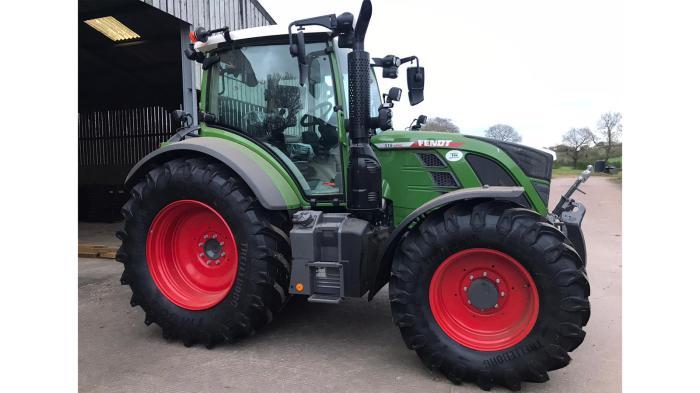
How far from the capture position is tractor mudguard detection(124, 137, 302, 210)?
11.1 feet

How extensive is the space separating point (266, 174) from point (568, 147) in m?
3.50

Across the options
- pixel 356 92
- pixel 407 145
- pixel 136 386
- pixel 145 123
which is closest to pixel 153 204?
pixel 136 386

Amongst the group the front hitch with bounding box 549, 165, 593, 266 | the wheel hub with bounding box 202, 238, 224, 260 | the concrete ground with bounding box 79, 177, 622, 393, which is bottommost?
the concrete ground with bounding box 79, 177, 622, 393

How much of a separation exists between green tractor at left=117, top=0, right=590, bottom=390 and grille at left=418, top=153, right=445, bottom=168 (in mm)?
12

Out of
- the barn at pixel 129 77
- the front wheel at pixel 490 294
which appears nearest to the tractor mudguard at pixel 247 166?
the front wheel at pixel 490 294

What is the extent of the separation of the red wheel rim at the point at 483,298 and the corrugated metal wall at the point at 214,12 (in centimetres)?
550

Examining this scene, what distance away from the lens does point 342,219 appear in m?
3.44

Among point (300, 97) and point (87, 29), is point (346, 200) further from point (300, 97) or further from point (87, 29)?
point (87, 29)

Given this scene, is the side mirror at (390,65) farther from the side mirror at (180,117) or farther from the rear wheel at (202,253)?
the side mirror at (180,117)

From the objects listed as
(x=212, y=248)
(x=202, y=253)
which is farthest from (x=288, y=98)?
(x=202, y=253)

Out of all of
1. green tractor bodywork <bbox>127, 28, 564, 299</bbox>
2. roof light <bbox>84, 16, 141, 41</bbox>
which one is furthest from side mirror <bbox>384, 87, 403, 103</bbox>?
roof light <bbox>84, 16, 141, 41</bbox>

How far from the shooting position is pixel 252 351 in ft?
11.3

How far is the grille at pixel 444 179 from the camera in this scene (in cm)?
362

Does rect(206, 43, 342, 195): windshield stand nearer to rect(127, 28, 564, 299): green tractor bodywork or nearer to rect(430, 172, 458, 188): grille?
rect(127, 28, 564, 299): green tractor bodywork
